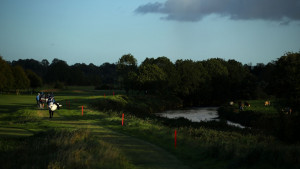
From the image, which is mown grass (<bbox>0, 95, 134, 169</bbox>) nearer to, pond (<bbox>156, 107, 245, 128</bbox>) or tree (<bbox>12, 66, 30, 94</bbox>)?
pond (<bbox>156, 107, 245, 128</bbox>)

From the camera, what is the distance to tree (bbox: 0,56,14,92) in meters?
78.1

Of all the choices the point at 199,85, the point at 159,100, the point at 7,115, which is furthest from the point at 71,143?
the point at 199,85

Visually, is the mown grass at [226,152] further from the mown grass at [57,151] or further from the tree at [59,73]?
the tree at [59,73]

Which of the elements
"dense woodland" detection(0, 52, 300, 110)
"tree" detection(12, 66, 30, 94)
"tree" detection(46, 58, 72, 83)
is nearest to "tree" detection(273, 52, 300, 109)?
"dense woodland" detection(0, 52, 300, 110)

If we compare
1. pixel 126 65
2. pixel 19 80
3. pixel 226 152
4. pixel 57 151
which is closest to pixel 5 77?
pixel 19 80

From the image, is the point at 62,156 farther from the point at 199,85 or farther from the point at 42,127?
the point at 199,85

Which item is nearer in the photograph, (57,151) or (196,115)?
(57,151)

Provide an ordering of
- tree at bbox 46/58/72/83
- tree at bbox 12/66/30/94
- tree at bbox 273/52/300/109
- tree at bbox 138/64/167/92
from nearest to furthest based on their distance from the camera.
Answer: tree at bbox 273/52/300/109 < tree at bbox 138/64/167/92 < tree at bbox 12/66/30/94 < tree at bbox 46/58/72/83

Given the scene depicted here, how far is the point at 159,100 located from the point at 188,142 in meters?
59.5

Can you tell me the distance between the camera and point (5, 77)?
79938mm

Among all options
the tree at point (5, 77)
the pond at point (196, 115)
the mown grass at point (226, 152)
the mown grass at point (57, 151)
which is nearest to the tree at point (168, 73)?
the pond at point (196, 115)

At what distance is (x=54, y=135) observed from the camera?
61.4 feet

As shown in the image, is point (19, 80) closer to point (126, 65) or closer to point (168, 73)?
point (126, 65)

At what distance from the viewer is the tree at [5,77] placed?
256ft
